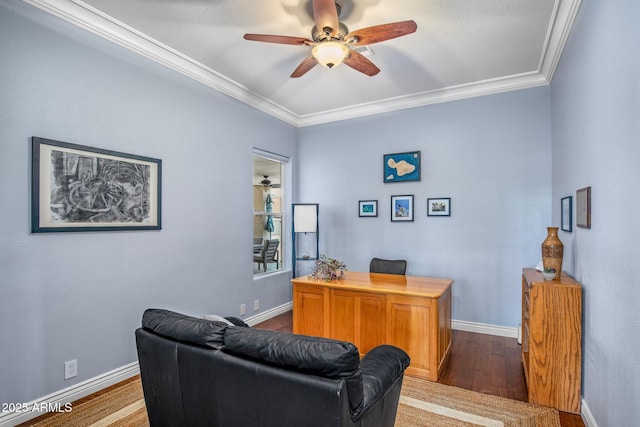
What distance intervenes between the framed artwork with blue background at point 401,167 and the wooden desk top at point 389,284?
1.51 m

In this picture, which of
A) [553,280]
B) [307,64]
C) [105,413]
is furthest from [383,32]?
[105,413]

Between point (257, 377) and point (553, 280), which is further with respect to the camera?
point (553, 280)

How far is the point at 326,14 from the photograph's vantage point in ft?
7.19

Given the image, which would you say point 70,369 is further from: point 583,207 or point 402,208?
point 583,207

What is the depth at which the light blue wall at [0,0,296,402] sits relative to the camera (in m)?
2.24

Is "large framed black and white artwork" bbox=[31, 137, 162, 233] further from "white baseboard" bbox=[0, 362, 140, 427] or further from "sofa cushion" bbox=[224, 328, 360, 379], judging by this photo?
"sofa cushion" bbox=[224, 328, 360, 379]

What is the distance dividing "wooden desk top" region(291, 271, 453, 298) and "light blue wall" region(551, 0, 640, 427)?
103cm

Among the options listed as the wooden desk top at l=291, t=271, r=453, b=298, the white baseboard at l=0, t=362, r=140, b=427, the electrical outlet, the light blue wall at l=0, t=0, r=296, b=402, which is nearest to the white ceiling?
the light blue wall at l=0, t=0, r=296, b=402

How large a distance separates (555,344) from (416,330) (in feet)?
3.16

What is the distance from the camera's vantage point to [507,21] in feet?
8.99

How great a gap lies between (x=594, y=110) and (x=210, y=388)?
2.78 m

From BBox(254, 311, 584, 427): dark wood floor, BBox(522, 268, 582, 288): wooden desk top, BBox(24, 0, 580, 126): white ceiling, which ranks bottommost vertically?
BBox(254, 311, 584, 427): dark wood floor

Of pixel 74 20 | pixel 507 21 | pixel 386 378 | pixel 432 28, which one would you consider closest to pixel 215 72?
pixel 74 20

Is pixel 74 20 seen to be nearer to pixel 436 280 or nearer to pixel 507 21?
pixel 507 21
